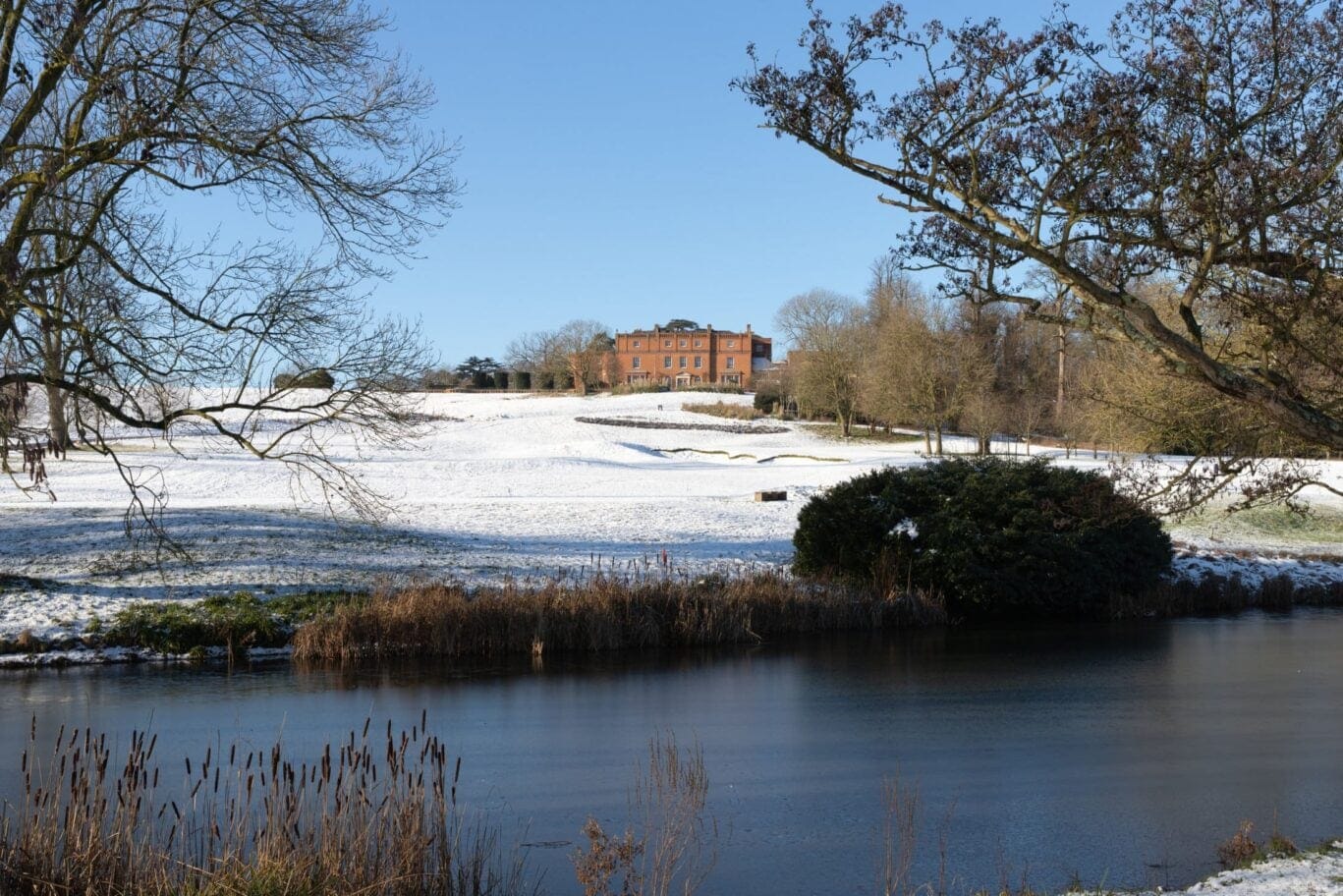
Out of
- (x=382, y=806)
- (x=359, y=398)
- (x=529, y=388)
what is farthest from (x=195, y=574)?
(x=529, y=388)

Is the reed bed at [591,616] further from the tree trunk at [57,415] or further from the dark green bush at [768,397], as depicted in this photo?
the dark green bush at [768,397]

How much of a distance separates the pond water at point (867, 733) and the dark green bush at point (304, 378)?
11.5ft

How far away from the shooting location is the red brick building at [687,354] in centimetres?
11462

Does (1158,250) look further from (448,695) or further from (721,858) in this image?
(448,695)

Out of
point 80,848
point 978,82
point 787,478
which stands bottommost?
point 80,848

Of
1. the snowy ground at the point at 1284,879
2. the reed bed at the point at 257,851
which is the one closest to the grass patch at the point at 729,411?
the snowy ground at the point at 1284,879

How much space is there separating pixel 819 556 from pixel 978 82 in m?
13.3

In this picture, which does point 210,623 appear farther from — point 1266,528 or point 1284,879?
point 1266,528

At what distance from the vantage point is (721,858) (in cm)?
791

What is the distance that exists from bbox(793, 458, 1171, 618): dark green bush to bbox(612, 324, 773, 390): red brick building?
3697 inches

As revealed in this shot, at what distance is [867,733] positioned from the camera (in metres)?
11.8

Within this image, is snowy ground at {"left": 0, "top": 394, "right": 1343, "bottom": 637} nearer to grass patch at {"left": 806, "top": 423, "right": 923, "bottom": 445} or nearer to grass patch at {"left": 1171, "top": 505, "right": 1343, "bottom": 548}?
grass patch at {"left": 1171, "top": 505, "right": 1343, "bottom": 548}

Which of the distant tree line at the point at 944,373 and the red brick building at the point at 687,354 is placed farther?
the red brick building at the point at 687,354

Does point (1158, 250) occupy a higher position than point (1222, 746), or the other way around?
point (1158, 250)
